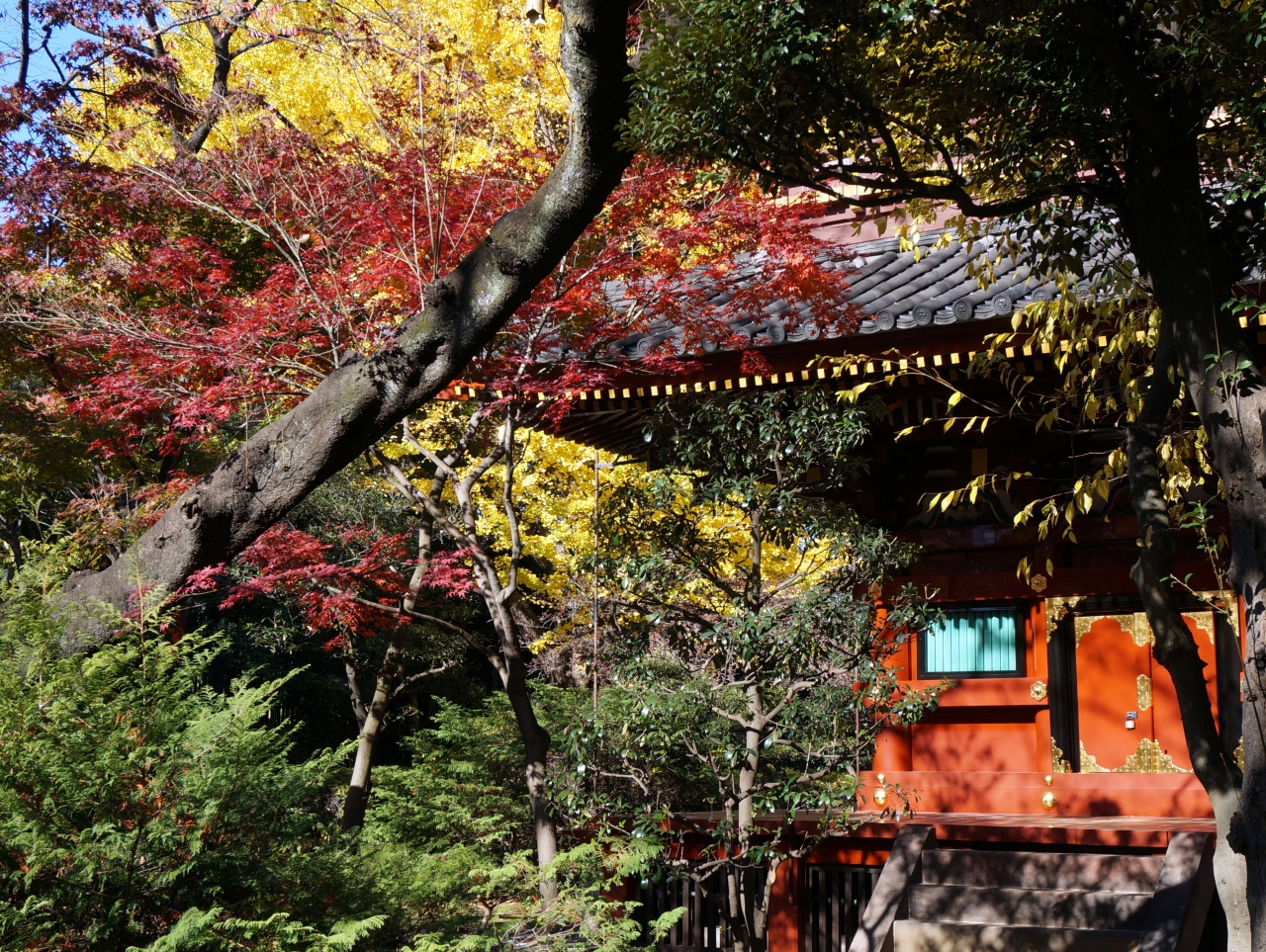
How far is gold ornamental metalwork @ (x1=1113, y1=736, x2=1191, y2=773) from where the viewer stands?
6.37m

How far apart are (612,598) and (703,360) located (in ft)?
4.51

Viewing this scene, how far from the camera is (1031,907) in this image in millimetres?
5648

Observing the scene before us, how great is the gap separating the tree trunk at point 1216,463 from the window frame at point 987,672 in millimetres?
3588

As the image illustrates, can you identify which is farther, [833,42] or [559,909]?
[559,909]

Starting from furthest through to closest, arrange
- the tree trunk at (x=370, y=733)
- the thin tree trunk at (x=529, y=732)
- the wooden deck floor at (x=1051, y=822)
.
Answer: the tree trunk at (x=370, y=733)
the thin tree trunk at (x=529, y=732)
the wooden deck floor at (x=1051, y=822)

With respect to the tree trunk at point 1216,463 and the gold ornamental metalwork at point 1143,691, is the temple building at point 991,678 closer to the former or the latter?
the gold ornamental metalwork at point 1143,691

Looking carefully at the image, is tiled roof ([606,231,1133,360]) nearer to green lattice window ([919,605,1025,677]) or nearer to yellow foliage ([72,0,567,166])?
green lattice window ([919,605,1025,677])

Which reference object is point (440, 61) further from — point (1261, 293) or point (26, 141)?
point (1261, 293)

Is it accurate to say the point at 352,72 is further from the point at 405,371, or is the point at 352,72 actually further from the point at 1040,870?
the point at 1040,870

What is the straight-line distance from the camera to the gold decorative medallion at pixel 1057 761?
21.5 feet

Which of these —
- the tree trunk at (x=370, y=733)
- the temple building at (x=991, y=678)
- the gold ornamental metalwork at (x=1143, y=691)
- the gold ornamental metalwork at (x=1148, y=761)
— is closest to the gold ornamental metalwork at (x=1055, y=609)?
the temple building at (x=991, y=678)

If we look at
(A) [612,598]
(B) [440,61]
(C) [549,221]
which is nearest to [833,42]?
(C) [549,221]

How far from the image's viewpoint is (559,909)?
531cm

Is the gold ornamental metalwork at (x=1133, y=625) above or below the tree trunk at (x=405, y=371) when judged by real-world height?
below
